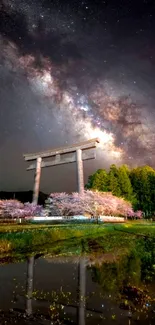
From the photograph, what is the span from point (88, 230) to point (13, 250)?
14.2 meters

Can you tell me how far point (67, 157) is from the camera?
49.3 m

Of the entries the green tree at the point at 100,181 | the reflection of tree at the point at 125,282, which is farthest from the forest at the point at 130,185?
the reflection of tree at the point at 125,282

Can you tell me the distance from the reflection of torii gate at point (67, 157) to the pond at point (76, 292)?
31105 mm

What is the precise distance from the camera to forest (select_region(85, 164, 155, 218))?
2527 inches

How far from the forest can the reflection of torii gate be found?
588 inches

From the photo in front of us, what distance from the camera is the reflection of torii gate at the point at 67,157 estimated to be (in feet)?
151

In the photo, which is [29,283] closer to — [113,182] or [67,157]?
[67,157]

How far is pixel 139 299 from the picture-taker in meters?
8.52

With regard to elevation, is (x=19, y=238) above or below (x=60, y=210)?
below

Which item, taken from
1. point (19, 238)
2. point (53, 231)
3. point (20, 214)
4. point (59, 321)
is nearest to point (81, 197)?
point (20, 214)

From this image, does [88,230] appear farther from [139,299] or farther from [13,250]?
[139,299]

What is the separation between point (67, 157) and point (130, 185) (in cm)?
2281

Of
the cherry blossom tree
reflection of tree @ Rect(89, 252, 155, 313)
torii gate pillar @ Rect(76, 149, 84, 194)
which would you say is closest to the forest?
the cherry blossom tree

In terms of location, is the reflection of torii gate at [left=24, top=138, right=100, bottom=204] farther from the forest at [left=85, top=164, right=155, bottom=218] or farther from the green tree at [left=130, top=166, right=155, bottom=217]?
the green tree at [left=130, top=166, right=155, bottom=217]
